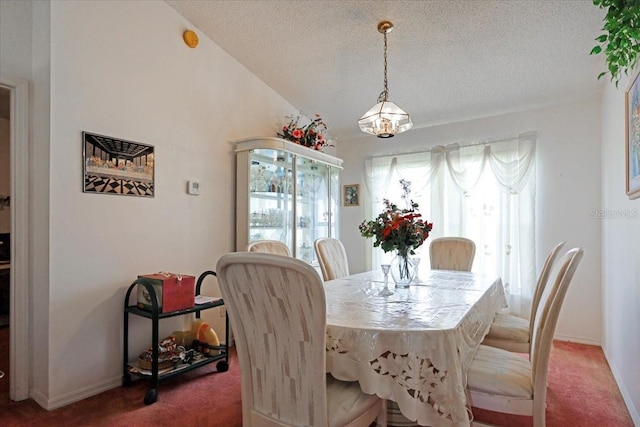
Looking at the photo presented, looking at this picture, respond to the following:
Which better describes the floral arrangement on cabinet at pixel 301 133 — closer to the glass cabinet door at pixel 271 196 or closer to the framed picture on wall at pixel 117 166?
the glass cabinet door at pixel 271 196

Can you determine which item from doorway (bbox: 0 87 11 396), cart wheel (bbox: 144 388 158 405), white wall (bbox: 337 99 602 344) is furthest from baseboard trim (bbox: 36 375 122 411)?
white wall (bbox: 337 99 602 344)

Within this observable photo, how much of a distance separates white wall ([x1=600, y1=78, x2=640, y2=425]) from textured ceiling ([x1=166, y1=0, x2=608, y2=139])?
491 mm

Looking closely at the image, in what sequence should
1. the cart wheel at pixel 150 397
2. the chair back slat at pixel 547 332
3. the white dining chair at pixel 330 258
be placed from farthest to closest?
1. the white dining chair at pixel 330 258
2. the cart wheel at pixel 150 397
3. the chair back slat at pixel 547 332

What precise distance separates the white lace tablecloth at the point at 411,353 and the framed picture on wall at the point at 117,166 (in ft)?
5.69

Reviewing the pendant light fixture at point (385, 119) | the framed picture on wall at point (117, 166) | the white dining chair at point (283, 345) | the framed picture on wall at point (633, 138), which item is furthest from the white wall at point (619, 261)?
the framed picture on wall at point (117, 166)

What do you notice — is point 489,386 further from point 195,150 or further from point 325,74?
point 325,74

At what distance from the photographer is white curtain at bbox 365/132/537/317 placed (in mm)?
→ 3553

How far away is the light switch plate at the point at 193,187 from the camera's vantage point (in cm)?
293

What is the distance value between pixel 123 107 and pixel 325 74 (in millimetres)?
1796

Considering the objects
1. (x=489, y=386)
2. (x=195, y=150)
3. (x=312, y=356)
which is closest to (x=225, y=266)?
(x=312, y=356)

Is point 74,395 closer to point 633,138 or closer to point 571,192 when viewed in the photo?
point 633,138

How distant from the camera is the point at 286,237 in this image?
3627 mm

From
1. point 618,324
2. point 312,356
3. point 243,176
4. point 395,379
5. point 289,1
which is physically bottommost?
point 618,324

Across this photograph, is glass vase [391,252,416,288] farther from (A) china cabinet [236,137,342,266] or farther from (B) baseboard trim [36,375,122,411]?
(B) baseboard trim [36,375,122,411]
